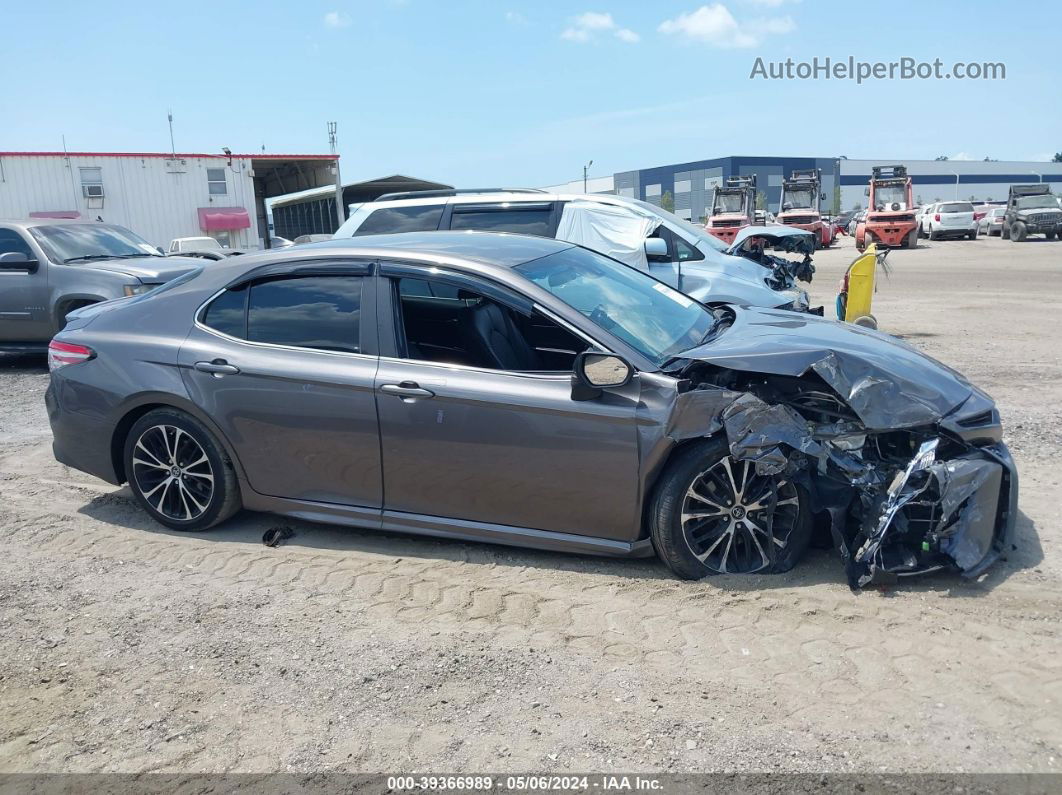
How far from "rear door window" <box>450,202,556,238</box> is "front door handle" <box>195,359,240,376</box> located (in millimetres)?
4697

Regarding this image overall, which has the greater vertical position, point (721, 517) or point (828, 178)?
point (828, 178)

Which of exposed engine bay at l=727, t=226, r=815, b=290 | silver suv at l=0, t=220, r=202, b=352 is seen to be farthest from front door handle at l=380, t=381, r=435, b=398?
silver suv at l=0, t=220, r=202, b=352

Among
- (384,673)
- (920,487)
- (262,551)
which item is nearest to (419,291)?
(262,551)

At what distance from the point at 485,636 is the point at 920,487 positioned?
6.83ft

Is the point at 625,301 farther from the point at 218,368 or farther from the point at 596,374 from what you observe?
the point at 218,368

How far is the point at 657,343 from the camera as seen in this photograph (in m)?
Result: 4.50

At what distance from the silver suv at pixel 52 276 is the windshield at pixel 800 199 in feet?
104

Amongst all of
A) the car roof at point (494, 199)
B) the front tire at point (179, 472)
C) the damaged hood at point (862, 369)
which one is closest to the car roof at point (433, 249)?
the front tire at point (179, 472)

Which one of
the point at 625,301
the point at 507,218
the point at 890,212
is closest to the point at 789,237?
the point at 507,218

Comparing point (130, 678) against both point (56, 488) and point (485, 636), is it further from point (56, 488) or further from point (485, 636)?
point (56, 488)

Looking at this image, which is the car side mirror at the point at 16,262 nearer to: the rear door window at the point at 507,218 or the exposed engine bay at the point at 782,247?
the rear door window at the point at 507,218

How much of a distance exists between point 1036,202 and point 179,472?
3950 centimetres

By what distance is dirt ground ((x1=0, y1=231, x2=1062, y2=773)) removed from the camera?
9.93ft

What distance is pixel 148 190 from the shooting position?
2767 centimetres
